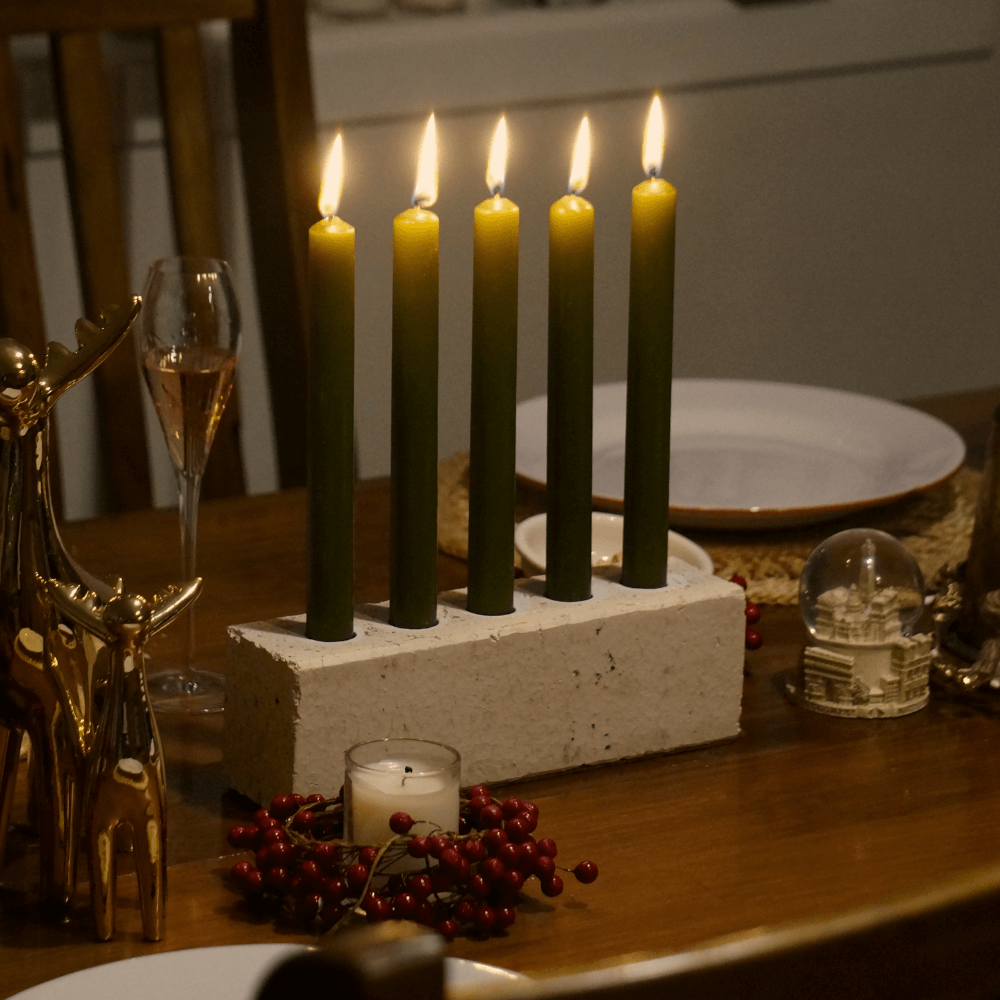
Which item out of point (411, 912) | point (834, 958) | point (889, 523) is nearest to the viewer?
point (834, 958)

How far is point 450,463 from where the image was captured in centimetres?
128

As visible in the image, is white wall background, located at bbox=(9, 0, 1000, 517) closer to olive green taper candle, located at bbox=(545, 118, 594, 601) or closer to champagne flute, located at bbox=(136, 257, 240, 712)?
champagne flute, located at bbox=(136, 257, 240, 712)

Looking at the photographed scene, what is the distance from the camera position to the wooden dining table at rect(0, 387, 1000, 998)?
0.62 meters

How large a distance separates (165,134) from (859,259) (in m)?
1.46

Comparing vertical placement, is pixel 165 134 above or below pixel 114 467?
above

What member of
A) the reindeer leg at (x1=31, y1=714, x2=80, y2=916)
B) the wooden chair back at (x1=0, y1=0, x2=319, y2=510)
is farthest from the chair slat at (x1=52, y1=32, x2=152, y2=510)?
the reindeer leg at (x1=31, y1=714, x2=80, y2=916)

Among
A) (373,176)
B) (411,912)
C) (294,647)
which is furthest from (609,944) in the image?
(373,176)

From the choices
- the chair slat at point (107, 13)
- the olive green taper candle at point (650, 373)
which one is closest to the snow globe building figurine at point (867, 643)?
the olive green taper candle at point (650, 373)

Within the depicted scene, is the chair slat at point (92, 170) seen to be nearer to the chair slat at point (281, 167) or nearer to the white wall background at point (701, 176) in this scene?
the chair slat at point (281, 167)

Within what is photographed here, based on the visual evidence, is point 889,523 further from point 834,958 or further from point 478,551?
point 834,958

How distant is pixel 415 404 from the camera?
739 mm

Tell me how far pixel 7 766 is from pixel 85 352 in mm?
180

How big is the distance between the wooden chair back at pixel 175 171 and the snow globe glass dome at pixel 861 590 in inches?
31.5

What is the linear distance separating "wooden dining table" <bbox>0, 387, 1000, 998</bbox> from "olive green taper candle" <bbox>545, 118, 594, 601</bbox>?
8 cm
